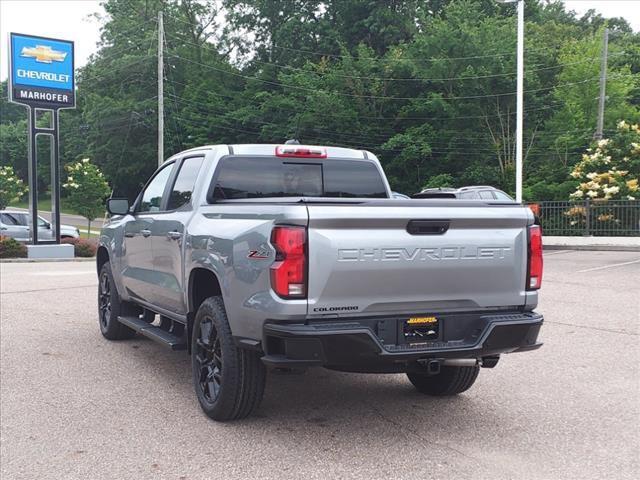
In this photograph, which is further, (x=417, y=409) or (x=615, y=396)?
(x=615, y=396)

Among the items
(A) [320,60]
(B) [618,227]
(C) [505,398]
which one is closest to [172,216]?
(C) [505,398]

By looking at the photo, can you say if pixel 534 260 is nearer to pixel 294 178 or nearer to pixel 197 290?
pixel 294 178

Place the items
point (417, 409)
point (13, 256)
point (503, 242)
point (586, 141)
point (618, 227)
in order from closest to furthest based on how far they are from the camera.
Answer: point (503, 242), point (417, 409), point (13, 256), point (618, 227), point (586, 141)

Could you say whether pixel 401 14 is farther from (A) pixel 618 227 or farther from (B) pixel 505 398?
(B) pixel 505 398

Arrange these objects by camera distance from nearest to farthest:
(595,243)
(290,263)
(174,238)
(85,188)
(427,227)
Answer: (290,263) → (427,227) → (174,238) → (595,243) → (85,188)

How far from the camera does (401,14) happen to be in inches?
2125

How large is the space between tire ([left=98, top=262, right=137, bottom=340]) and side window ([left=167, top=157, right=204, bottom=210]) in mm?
1908

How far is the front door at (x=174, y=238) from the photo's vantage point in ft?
18.0

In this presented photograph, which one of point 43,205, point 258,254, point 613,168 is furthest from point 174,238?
point 43,205

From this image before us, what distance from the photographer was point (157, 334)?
586cm

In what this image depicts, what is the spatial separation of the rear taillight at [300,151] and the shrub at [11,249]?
60.7 feet

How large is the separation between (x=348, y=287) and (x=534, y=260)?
4.68ft

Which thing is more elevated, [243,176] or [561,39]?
[561,39]

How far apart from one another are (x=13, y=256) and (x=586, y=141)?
31852 millimetres
